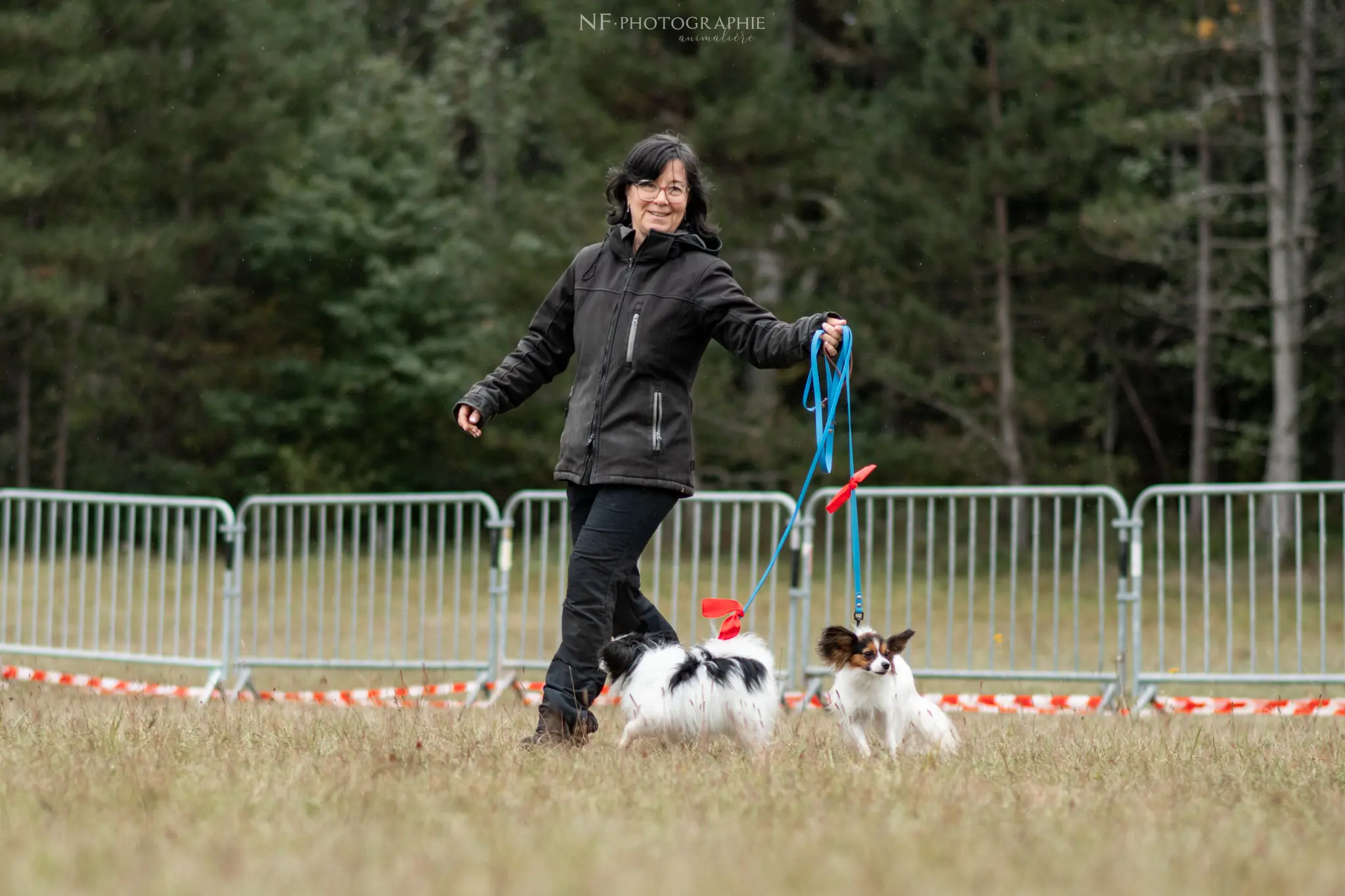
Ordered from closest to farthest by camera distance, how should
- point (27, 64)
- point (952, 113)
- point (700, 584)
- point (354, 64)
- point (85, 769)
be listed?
point (85, 769) → point (700, 584) → point (952, 113) → point (27, 64) → point (354, 64)

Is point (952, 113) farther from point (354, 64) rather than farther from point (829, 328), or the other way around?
point (829, 328)

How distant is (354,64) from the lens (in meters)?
31.0

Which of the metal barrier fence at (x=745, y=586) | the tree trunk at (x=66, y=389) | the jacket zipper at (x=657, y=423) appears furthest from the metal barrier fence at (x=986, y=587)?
the tree trunk at (x=66, y=389)

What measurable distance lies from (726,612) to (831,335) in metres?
1.17

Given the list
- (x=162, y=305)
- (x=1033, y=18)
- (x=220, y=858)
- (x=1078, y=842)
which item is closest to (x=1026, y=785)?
(x=1078, y=842)

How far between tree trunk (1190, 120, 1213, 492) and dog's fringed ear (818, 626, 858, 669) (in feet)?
58.7

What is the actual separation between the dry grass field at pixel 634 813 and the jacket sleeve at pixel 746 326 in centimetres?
136

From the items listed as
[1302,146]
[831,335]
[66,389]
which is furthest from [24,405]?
[831,335]

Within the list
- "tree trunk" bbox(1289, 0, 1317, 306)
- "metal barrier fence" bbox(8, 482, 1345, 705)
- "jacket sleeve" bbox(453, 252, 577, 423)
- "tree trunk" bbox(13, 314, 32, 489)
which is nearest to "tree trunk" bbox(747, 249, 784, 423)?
"tree trunk" bbox(1289, 0, 1317, 306)

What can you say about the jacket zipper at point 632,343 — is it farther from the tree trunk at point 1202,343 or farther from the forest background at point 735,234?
the tree trunk at point 1202,343

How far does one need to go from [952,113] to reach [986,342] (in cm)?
332

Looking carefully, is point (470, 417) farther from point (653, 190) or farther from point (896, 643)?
point (896, 643)

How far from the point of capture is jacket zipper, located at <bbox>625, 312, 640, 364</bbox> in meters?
5.54

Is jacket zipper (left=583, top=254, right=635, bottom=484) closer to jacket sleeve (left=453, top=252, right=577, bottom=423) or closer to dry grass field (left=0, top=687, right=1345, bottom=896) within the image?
jacket sleeve (left=453, top=252, right=577, bottom=423)
